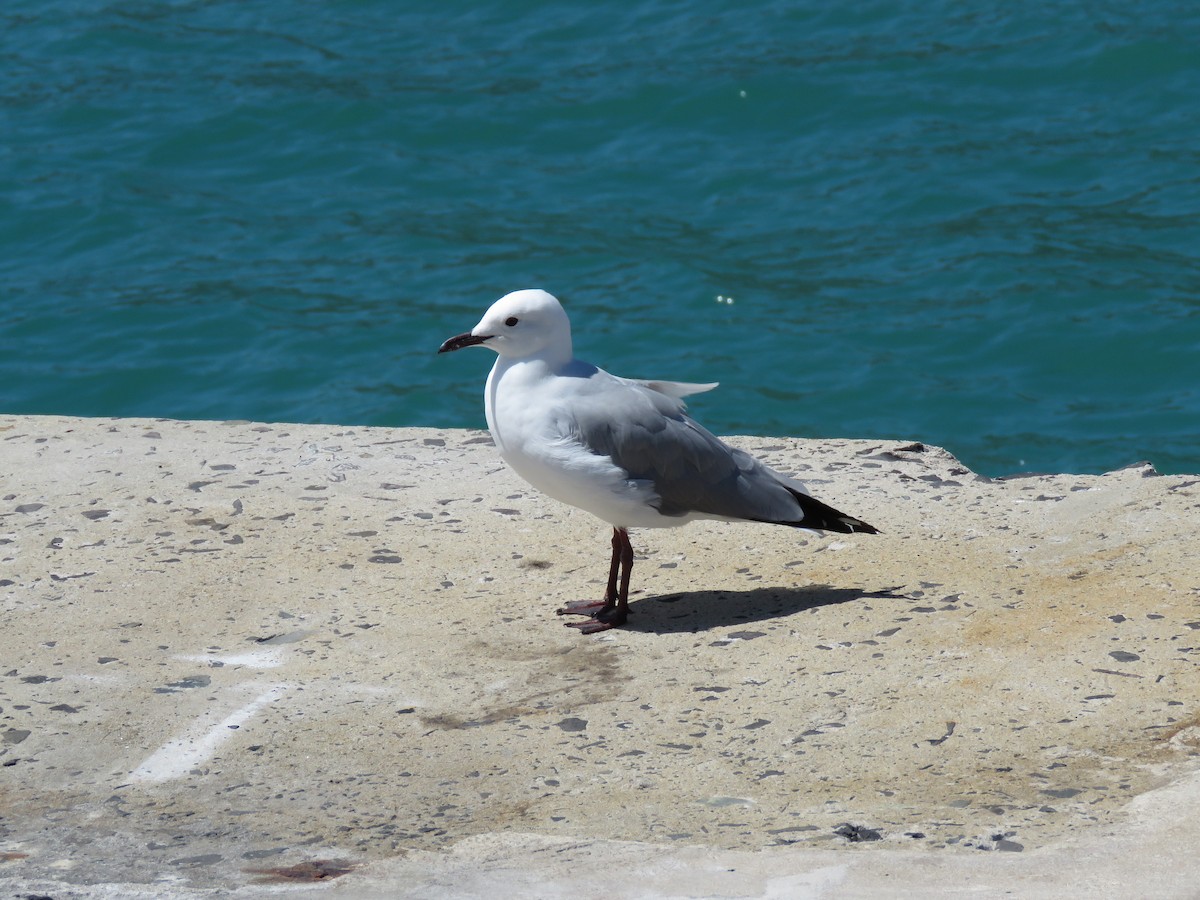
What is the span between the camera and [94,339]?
32.1 feet

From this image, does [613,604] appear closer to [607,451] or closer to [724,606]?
[724,606]

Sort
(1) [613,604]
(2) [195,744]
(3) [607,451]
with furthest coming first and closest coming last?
(1) [613,604] < (3) [607,451] < (2) [195,744]

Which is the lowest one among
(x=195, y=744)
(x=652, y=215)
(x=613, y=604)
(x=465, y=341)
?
(x=195, y=744)

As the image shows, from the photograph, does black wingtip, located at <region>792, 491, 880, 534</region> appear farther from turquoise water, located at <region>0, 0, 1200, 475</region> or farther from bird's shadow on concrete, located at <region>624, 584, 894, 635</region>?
turquoise water, located at <region>0, 0, 1200, 475</region>

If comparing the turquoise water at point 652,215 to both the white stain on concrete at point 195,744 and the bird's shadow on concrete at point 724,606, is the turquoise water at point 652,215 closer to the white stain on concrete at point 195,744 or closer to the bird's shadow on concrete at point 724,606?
the bird's shadow on concrete at point 724,606

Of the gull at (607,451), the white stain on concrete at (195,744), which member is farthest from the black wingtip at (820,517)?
the white stain on concrete at (195,744)

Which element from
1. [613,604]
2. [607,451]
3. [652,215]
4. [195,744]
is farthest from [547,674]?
[652,215]

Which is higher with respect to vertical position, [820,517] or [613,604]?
[820,517]

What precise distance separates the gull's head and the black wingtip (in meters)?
0.79

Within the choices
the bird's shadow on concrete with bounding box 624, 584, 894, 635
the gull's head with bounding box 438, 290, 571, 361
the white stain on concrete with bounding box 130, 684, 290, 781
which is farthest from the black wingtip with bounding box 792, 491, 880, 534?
the white stain on concrete with bounding box 130, 684, 290, 781

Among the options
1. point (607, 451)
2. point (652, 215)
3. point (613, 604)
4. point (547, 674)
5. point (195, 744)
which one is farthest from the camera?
point (652, 215)

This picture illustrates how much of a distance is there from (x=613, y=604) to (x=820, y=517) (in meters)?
0.62

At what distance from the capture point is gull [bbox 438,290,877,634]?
14.5 feet

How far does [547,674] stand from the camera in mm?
4203
